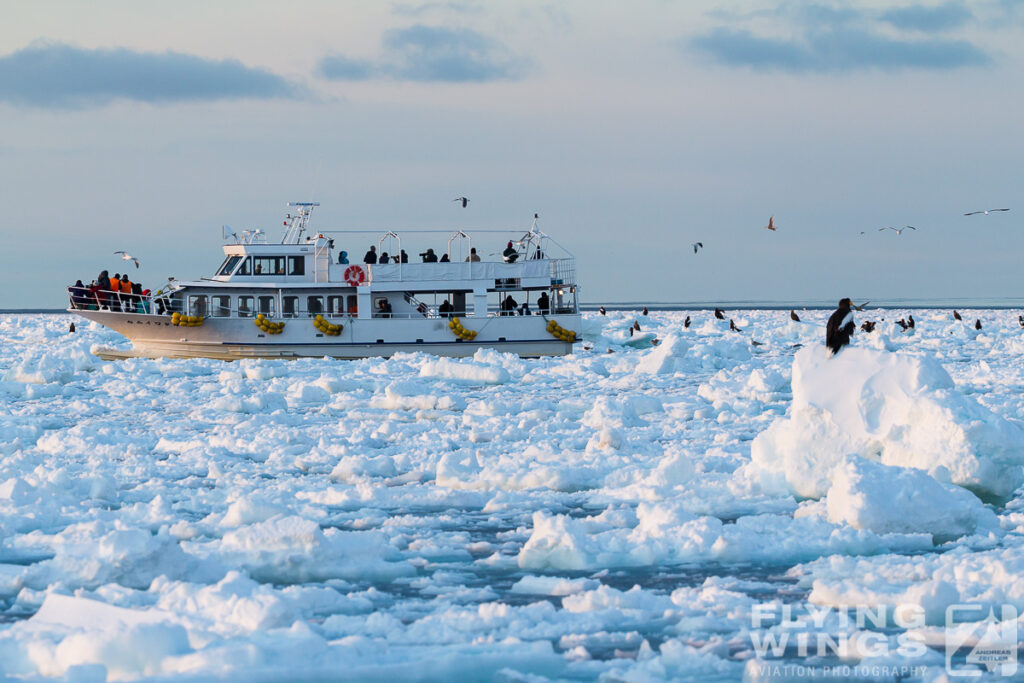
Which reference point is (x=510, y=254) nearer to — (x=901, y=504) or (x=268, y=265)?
(x=268, y=265)

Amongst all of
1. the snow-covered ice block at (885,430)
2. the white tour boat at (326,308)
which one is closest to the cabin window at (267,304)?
the white tour boat at (326,308)

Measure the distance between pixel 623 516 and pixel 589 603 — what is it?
287cm

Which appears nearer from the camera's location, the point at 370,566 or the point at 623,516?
the point at 370,566

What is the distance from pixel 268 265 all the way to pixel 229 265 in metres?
1.44

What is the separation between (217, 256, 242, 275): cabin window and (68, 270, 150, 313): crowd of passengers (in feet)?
8.52

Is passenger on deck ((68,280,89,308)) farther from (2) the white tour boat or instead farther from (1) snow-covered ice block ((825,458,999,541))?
(1) snow-covered ice block ((825,458,999,541))

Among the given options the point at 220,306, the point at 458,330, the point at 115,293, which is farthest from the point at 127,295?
the point at 458,330

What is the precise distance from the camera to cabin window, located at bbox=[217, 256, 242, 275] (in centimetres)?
3590

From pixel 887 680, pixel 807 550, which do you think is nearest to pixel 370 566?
pixel 807 550

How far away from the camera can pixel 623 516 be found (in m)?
10.4

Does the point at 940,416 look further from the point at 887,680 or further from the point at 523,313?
the point at 523,313

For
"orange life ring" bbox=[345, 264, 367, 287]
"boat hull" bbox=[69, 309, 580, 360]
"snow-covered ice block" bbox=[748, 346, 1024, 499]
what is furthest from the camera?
"orange life ring" bbox=[345, 264, 367, 287]

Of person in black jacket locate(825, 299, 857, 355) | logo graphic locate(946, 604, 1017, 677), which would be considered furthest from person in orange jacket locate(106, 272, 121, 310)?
logo graphic locate(946, 604, 1017, 677)

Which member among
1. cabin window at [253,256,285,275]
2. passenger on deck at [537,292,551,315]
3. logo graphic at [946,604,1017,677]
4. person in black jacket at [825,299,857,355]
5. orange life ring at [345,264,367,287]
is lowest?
logo graphic at [946,604,1017,677]
